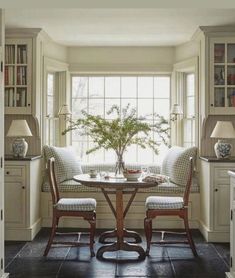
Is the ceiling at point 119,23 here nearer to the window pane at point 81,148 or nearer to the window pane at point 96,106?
the window pane at point 96,106

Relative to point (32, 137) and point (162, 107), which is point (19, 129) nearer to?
point (32, 137)

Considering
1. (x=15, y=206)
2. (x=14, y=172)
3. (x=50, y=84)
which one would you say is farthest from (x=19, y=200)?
(x=50, y=84)

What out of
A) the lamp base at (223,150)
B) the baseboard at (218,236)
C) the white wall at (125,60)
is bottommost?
the baseboard at (218,236)

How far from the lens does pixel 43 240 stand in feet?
17.1

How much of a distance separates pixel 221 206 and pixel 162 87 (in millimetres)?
2229

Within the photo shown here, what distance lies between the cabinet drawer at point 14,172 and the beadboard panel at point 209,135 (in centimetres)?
227

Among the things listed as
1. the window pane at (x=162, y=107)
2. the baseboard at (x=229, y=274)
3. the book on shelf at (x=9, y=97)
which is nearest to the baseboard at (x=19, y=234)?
the book on shelf at (x=9, y=97)

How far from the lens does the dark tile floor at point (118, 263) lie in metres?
4.05

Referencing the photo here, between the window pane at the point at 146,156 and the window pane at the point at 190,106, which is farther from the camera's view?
the window pane at the point at 146,156

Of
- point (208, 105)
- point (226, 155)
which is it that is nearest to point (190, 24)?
point (208, 105)

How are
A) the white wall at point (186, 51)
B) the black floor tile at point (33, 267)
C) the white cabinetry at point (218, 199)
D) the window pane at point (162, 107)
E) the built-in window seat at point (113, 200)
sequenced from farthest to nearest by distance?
the window pane at point (162, 107) → the white wall at point (186, 51) → the built-in window seat at point (113, 200) → the white cabinetry at point (218, 199) → the black floor tile at point (33, 267)

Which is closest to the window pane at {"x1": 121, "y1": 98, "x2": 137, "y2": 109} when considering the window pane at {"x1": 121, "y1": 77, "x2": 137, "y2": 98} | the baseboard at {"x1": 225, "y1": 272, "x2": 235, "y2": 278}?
the window pane at {"x1": 121, "y1": 77, "x2": 137, "y2": 98}

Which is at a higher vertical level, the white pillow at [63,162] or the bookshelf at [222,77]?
the bookshelf at [222,77]

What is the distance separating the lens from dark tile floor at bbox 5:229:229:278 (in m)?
4.05
